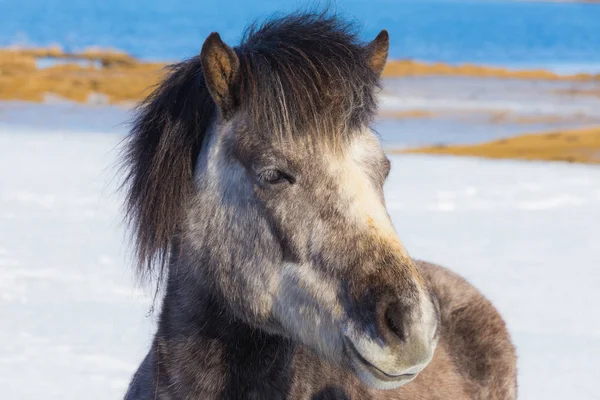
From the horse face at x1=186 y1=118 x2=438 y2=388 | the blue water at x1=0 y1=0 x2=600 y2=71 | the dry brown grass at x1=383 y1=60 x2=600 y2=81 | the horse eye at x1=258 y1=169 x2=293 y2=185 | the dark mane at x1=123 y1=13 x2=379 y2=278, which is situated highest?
the blue water at x1=0 y1=0 x2=600 y2=71

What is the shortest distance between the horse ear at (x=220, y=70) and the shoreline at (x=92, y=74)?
539 inches

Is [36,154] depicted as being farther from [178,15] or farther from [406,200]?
[178,15]

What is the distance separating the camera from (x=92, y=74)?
26.4 meters

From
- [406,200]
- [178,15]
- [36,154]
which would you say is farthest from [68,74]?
[178,15]

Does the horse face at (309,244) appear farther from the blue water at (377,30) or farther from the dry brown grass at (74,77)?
the blue water at (377,30)

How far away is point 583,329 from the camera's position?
6.07 meters

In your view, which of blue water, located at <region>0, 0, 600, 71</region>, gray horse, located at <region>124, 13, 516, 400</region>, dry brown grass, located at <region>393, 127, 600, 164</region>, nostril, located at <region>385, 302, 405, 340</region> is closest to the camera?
nostril, located at <region>385, 302, 405, 340</region>

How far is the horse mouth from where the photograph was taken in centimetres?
253

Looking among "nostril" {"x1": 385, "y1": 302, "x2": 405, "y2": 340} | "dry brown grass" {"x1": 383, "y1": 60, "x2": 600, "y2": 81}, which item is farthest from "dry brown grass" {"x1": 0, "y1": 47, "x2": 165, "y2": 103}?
"nostril" {"x1": 385, "y1": 302, "x2": 405, "y2": 340}

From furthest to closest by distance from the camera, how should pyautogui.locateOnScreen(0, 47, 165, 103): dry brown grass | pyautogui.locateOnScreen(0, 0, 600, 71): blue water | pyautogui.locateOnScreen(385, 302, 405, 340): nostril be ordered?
1. pyautogui.locateOnScreen(0, 0, 600, 71): blue water
2. pyautogui.locateOnScreen(0, 47, 165, 103): dry brown grass
3. pyautogui.locateOnScreen(385, 302, 405, 340): nostril

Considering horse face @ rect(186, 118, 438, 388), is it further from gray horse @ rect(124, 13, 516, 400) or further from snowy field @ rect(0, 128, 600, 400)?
snowy field @ rect(0, 128, 600, 400)

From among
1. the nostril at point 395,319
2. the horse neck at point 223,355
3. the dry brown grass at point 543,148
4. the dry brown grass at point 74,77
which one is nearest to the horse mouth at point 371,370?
the nostril at point 395,319

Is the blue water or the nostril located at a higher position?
the blue water

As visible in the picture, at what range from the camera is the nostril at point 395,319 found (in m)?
2.44
